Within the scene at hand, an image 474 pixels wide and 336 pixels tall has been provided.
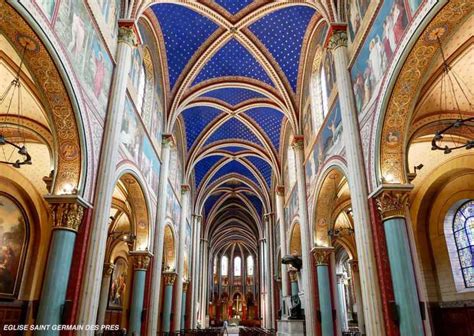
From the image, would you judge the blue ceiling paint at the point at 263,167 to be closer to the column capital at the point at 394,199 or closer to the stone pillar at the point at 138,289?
the stone pillar at the point at 138,289

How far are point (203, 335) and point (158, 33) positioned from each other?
48.9 ft

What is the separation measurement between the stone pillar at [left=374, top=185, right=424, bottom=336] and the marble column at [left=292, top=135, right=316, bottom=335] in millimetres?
6619

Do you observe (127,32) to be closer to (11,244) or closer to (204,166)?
(11,244)

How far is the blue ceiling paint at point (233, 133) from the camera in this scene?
22141 mm

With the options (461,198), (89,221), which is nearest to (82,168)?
(89,221)

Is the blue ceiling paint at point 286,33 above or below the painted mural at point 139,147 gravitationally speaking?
above

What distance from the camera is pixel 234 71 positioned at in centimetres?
1716

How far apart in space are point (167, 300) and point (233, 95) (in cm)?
1123

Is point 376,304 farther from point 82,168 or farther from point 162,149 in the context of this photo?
point 162,149

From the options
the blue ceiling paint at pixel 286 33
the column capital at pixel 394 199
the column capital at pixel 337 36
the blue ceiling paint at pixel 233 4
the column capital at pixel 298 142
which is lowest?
the column capital at pixel 394 199

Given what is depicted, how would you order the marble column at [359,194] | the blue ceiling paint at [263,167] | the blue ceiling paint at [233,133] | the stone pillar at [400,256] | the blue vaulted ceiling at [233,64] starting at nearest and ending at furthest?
the stone pillar at [400,256], the marble column at [359,194], the blue vaulted ceiling at [233,64], the blue ceiling paint at [233,133], the blue ceiling paint at [263,167]

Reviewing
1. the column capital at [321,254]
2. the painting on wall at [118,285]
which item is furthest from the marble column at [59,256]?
the painting on wall at [118,285]

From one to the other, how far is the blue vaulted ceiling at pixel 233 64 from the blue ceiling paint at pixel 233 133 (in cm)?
7

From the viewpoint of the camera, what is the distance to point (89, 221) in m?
7.70
